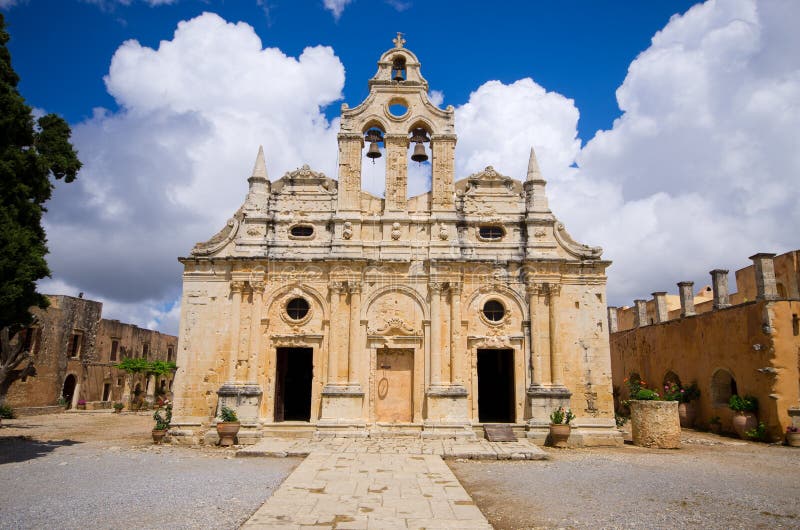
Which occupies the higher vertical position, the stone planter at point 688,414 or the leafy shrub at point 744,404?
the leafy shrub at point 744,404

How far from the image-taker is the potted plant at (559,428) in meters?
16.0

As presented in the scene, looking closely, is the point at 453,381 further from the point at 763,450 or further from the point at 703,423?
the point at 703,423

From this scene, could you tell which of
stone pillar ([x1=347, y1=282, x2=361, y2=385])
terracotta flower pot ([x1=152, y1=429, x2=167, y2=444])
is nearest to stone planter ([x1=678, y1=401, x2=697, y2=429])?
stone pillar ([x1=347, y1=282, x2=361, y2=385])

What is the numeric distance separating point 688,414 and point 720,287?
5.05 metres

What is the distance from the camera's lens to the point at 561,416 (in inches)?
639

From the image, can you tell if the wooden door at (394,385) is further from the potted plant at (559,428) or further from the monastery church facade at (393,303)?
the potted plant at (559,428)

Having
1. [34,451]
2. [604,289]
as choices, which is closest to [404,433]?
[604,289]

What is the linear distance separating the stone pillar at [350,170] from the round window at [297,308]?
3365 millimetres

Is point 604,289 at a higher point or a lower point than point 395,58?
lower

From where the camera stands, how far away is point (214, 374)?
1723cm

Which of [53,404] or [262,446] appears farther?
[53,404]

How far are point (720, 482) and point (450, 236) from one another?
10112 mm

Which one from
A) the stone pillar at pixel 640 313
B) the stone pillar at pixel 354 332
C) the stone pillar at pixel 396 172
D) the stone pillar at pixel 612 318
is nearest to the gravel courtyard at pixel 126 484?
the stone pillar at pixel 354 332

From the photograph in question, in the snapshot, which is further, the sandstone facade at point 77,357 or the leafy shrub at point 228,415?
the sandstone facade at point 77,357
